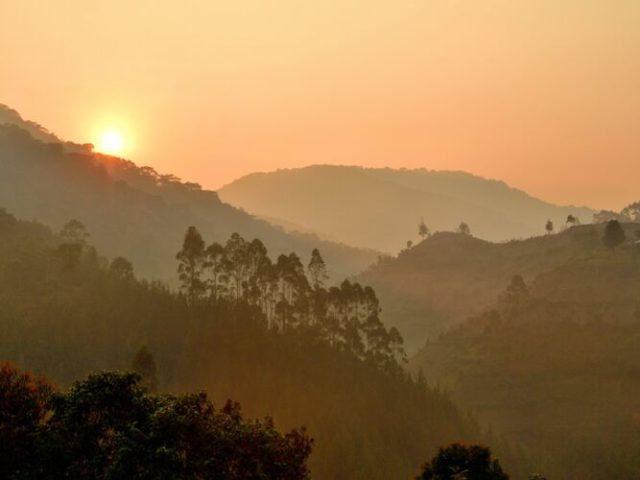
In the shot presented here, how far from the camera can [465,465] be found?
41219mm

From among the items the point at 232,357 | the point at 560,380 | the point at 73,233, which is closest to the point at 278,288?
the point at 232,357

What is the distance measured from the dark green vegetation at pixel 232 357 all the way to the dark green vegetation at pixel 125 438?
52.7 m

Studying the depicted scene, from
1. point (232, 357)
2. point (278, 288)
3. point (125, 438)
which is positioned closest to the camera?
point (125, 438)

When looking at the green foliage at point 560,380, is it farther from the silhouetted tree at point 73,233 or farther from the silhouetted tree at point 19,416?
the silhouetted tree at point 73,233

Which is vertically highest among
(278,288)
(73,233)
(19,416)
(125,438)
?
(73,233)

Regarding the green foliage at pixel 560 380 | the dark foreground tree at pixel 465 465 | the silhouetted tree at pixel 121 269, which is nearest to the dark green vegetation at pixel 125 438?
the dark foreground tree at pixel 465 465

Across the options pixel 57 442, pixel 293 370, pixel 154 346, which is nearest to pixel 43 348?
pixel 154 346

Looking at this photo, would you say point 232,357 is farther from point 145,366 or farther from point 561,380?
point 561,380

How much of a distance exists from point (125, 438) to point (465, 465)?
22.3 m

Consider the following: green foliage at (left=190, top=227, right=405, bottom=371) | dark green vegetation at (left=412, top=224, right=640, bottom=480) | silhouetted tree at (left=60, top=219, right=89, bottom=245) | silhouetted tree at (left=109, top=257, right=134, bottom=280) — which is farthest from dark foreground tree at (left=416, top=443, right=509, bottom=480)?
silhouetted tree at (left=60, top=219, right=89, bottom=245)

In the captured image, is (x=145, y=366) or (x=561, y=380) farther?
(x=561, y=380)

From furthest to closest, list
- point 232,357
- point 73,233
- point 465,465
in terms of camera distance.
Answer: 1. point 73,233
2. point 232,357
3. point 465,465

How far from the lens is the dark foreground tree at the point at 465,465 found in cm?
4122

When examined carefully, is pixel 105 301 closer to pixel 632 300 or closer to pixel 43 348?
pixel 43 348
